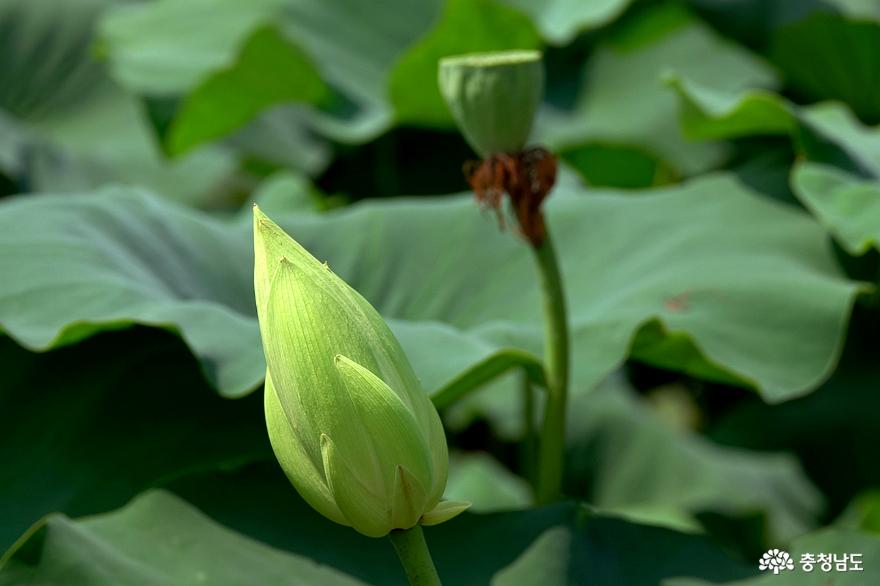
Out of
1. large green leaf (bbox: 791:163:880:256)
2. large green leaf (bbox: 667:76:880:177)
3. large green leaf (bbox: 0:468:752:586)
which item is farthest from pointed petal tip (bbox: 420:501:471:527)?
large green leaf (bbox: 667:76:880:177)

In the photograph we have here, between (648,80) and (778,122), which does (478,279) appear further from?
(648,80)

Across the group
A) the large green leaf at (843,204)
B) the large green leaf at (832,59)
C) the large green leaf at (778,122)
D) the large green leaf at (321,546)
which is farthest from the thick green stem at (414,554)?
the large green leaf at (832,59)

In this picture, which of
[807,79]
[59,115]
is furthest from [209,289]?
[59,115]

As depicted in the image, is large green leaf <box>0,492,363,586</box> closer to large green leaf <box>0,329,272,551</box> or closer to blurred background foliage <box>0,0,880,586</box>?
blurred background foliage <box>0,0,880,586</box>

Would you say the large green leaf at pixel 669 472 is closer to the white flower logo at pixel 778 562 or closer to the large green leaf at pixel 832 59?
the large green leaf at pixel 832 59

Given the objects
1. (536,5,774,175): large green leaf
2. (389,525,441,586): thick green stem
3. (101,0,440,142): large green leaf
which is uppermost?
(389,525,441,586): thick green stem

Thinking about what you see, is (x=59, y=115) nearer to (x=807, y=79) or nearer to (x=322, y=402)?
(x=807, y=79)
